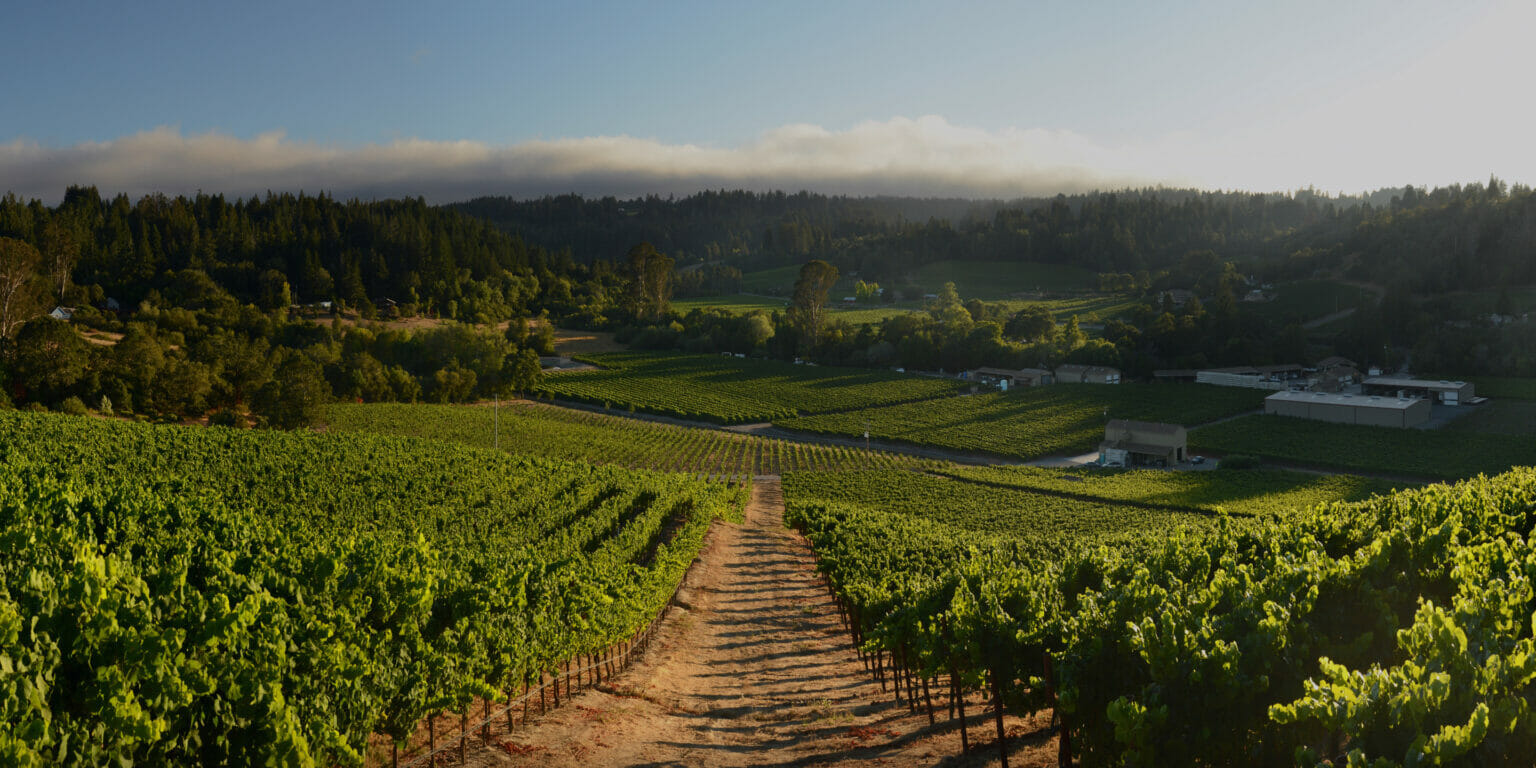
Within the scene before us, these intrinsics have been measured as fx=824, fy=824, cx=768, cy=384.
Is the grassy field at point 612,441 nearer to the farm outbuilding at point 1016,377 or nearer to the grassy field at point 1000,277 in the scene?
the farm outbuilding at point 1016,377

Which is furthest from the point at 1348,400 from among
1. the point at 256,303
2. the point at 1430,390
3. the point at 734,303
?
the point at 256,303

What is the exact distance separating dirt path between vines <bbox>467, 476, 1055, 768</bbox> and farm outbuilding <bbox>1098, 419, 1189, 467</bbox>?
1778 inches

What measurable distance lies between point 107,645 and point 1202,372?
338ft

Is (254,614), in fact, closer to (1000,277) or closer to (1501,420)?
(1501,420)

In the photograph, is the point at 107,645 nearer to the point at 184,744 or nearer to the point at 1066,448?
the point at 184,744

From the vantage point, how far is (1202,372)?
310 ft

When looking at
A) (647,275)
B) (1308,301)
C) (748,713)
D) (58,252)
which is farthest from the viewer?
(647,275)

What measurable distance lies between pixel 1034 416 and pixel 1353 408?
1052 inches

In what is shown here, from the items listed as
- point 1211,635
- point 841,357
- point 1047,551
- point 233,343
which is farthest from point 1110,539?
point 841,357

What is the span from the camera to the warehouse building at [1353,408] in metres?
71.1

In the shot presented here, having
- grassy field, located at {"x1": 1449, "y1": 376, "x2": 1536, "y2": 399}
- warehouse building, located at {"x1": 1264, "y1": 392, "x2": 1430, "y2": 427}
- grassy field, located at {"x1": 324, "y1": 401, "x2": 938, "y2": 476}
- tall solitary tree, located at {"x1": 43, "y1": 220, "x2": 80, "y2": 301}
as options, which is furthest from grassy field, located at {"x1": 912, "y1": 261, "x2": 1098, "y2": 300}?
tall solitary tree, located at {"x1": 43, "y1": 220, "x2": 80, "y2": 301}

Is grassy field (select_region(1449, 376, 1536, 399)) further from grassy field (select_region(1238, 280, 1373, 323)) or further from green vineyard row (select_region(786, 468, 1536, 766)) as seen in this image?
green vineyard row (select_region(786, 468, 1536, 766))

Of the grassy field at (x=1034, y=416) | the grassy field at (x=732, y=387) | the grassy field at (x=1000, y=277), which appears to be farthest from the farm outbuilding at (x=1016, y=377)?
the grassy field at (x=1000, y=277)

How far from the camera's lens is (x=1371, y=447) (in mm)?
63531
